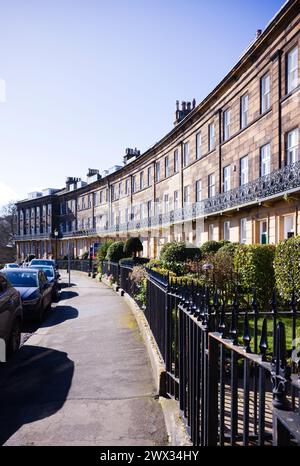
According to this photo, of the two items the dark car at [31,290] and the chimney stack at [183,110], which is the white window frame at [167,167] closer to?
the chimney stack at [183,110]

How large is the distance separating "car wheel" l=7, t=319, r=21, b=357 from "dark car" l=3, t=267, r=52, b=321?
3025 mm

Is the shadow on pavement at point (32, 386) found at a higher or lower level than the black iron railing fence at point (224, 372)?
lower

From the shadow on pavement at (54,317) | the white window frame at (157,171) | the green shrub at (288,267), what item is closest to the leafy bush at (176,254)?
the shadow on pavement at (54,317)

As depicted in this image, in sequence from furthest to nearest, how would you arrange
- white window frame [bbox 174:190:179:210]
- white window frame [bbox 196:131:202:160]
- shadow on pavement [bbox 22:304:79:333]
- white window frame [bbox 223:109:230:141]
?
white window frame [bbox 174:190:179:210], white window frame [bbox 196:131:202:160], white window frame [bbox 223:109:230:141], shadow on pavement [bbox 22:304:79:333]

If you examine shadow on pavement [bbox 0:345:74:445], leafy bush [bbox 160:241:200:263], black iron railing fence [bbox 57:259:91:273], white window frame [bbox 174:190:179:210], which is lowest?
black iron railing fence [bbox 57:259:91:273]

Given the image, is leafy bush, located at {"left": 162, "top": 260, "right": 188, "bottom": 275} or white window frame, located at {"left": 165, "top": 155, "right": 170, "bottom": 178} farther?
white window frame, located at {"left": 165, "top": 155, "right": 170, "bottom": 178}

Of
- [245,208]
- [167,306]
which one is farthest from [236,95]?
[167,306]

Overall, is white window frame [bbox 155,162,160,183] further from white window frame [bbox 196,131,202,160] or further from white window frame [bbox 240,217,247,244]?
white window frame [bbox 240,217,247,244]

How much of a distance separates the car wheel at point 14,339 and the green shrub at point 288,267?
6.82 m

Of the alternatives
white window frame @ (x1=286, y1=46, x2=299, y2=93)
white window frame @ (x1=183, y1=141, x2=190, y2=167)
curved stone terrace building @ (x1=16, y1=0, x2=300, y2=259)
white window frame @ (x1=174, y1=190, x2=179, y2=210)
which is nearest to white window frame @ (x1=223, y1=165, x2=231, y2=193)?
curved stone terrace building @ (x1=16, y1=0, x2=300, y2=259)

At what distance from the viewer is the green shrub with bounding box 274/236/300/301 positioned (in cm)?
1053

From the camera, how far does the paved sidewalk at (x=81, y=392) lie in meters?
4.26

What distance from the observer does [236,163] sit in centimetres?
2362

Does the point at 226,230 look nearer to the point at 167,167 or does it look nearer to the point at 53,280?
the point at 53,280
